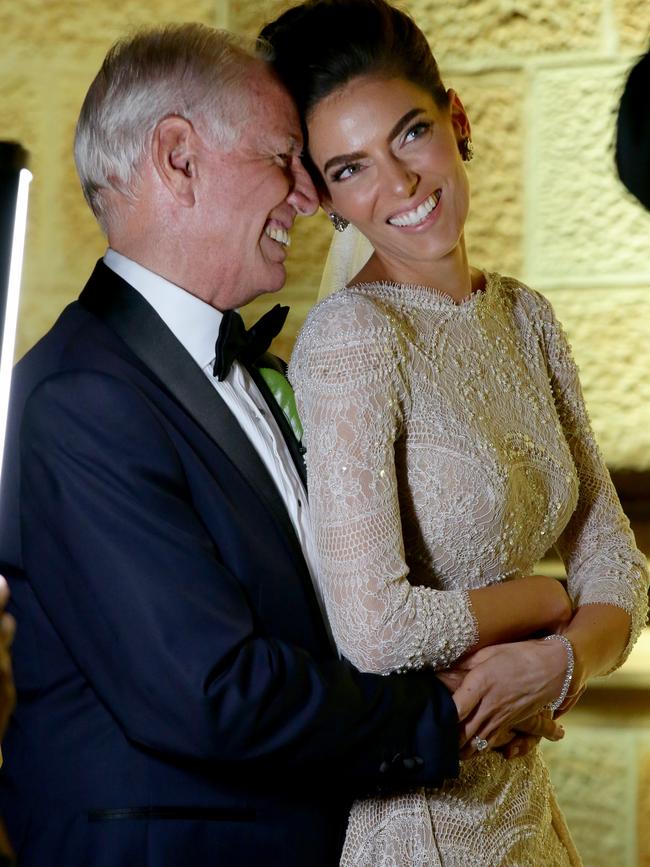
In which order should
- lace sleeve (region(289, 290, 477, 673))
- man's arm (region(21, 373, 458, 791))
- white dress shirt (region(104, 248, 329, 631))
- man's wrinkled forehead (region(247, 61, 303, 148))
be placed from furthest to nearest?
man's wrinkled forehead (region(247, 61, 303, 148))
white dress shirt (region(104, 248, 329, 631))
lace sleeve (region(289, 290, 477, 673))
man's arm (region(21, 373, 458, 791))

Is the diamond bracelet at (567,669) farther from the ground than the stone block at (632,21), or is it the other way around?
the stone block at (632,21)

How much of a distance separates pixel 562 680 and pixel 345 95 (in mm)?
998

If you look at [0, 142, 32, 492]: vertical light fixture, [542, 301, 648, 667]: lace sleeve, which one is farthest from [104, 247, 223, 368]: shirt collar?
[0, 142, 32, 492]: vertical light fixture

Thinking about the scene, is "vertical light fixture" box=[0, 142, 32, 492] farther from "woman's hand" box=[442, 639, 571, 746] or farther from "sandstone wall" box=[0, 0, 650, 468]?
"sandstone wall" box=[0, 0, 650, 468]

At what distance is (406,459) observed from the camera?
6.60 ft

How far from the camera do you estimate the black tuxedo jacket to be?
1.78 m

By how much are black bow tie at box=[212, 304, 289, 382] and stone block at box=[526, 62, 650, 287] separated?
1.15m

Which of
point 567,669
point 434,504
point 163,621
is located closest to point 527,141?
point 434,504

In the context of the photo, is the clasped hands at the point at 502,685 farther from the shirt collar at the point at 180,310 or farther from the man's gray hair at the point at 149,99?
the man's gray hair at the point at 149,99

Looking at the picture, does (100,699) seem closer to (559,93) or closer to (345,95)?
(345,95)

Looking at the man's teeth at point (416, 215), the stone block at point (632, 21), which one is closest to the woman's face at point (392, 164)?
the man's teeth at point (416, 215)

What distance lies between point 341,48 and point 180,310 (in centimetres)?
51

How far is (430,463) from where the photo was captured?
2012 mm

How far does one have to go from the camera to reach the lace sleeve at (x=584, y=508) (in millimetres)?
2328
